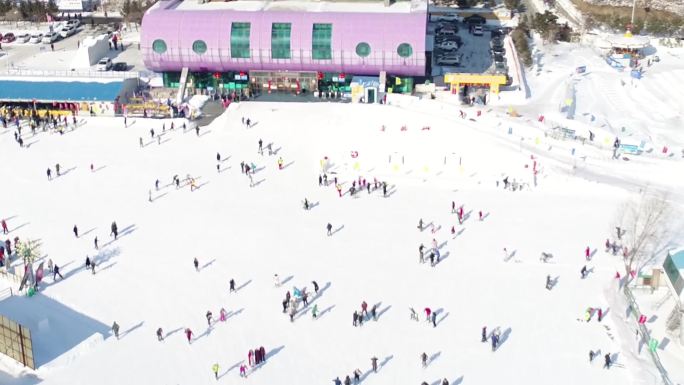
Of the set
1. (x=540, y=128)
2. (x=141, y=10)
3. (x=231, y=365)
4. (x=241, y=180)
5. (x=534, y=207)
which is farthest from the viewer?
(x=141, y=10)

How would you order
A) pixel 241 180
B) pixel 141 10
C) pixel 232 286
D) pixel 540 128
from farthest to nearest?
1. pixel 141 10
2. pixel 540 128
3. pixel 241 180
4. pixel 232 286

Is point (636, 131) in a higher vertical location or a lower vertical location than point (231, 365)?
higher

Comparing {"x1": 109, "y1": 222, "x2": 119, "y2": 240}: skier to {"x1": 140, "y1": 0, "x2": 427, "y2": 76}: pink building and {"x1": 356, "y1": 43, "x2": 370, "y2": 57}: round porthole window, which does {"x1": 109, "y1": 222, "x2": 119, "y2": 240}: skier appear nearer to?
{"x1": 140, "y1": 0, "x2": 427, "y2": 76}: pink building

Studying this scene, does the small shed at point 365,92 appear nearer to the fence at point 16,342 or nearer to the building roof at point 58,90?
the building roof at point 58,90

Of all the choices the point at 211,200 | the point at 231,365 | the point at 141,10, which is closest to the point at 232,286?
the point at 231,365

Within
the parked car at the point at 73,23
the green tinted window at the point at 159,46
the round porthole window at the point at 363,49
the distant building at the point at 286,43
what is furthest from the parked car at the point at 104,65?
the round porthole window at the point at 363,49

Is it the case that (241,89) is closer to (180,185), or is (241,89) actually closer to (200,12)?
(200,12)

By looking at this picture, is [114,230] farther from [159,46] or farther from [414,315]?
[159,46]
